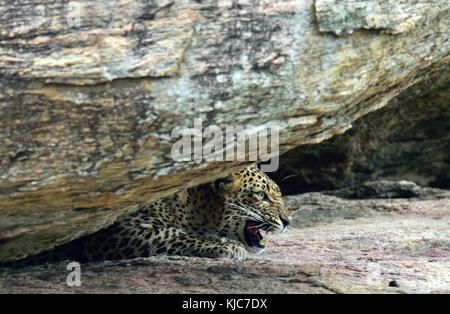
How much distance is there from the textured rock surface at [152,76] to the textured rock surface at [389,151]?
4.44m

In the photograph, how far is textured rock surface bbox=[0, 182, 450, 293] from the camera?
609 cm

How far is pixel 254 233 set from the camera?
845 cm

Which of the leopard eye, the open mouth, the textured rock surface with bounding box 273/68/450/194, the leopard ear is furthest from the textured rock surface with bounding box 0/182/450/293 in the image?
the textured rock surface with bounding box 273/68/450/194

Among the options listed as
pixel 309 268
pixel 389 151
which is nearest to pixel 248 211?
pixel 309 268

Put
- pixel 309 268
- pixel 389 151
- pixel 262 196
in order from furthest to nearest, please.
Answer: pixel 389 151 < pixel 262 196 < pixel 309 268

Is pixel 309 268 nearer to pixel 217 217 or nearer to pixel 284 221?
pixel 284 221

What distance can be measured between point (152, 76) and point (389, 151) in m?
5.74

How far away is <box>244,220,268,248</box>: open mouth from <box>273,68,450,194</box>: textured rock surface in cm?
142

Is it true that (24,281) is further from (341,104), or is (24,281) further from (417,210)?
(417,210)

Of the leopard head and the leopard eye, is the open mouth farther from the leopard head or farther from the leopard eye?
the leopard eye

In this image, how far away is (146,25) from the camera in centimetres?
513

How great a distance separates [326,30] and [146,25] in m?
0.90

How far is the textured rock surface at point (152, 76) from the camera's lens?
5074 millimetres

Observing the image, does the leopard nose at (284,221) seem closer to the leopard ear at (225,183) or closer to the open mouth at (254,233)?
the open mouth at (254,233)
